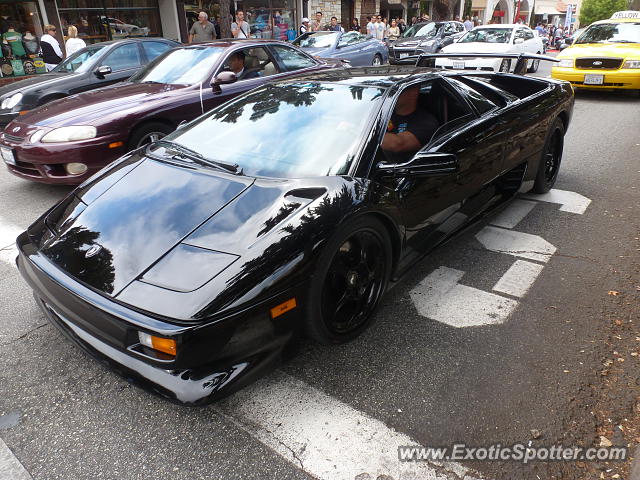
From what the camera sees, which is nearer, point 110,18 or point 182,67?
point 182,67

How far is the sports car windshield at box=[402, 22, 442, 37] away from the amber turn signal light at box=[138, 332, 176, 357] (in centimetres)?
1722

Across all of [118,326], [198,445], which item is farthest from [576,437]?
[118,326]

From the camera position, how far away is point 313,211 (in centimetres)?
227

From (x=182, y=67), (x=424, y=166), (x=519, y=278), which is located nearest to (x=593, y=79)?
(x=182, y=67)

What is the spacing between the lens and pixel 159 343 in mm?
1836

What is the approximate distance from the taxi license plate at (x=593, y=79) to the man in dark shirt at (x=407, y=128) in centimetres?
825

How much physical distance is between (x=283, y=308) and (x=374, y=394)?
0.66 m

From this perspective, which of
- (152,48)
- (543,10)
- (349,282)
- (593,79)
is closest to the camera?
(349,282)

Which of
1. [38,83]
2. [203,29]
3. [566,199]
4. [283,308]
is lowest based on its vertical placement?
[566,199]

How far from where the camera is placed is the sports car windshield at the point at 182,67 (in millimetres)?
5723

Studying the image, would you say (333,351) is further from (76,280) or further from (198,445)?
(76,280)

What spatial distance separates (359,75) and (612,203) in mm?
3029

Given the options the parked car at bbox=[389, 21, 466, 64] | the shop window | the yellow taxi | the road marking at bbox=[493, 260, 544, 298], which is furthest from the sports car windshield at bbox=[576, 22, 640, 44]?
the shop window

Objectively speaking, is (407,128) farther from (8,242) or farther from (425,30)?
(425,30)
